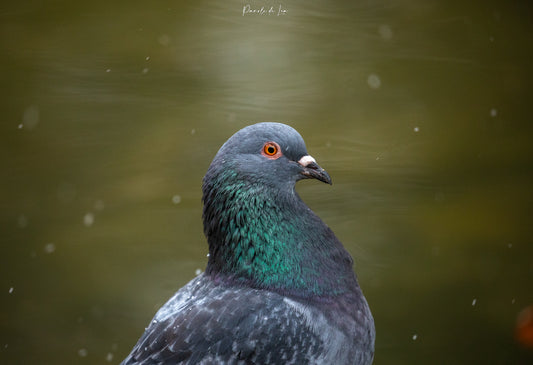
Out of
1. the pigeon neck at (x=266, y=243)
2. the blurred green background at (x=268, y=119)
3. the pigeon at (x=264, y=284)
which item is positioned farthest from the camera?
the blurred green background at (x=268, y=119)

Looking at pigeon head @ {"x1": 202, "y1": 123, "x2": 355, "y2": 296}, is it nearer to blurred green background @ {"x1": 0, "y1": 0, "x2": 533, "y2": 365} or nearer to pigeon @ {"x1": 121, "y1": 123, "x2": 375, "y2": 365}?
pigeon @ {"x1": 121, "y1": 123, "x2": 375, "y2": 365}

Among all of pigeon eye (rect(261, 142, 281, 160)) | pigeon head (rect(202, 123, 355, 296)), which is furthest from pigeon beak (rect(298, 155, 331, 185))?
pigeon eye (rect(261, 142, 281, 160))

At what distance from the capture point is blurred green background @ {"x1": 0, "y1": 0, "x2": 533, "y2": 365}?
5.59 meters

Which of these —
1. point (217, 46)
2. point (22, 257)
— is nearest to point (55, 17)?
point (217, 46)

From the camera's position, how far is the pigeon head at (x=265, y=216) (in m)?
3.11

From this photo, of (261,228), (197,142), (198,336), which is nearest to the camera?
(198,336)

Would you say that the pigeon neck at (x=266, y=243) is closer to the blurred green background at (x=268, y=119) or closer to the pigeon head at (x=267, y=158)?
the pigeon head at (x=267, y=158)

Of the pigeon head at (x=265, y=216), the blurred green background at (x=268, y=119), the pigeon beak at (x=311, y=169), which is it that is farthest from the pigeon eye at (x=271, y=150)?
the blurred green background at (x=268, y=119)

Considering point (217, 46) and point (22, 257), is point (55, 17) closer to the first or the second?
point (217, 46)

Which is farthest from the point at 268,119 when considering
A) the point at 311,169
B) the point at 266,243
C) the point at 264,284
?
the point at 264,284

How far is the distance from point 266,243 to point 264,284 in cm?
20

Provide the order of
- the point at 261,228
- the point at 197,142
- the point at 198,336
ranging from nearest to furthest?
the point at 198,336
the point at 261,228
the point at 197,142

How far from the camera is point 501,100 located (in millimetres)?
5773

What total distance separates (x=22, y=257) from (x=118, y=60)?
2.02 metres
